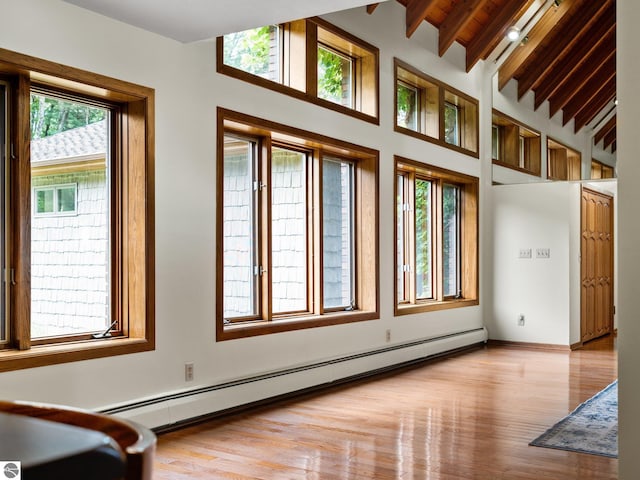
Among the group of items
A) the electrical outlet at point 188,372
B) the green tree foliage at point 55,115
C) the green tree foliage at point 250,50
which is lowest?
the electrical outlet at point 188,372

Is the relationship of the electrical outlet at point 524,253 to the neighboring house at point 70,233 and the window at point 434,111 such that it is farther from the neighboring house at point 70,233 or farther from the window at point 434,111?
the neighboring house at point 70,233

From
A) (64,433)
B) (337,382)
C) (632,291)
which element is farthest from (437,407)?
(64,433)

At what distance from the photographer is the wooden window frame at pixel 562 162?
8.70m

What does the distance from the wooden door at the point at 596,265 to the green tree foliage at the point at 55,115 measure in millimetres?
6645

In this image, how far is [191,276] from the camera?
4.55m

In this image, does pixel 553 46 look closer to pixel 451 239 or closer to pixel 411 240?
pixel 451 239

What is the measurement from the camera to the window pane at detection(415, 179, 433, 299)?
26.3ft

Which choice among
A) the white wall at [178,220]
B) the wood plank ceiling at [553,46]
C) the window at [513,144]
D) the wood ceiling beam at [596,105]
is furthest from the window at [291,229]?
the wood ceiling beam at [596,105]

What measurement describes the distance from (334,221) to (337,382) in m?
1.47

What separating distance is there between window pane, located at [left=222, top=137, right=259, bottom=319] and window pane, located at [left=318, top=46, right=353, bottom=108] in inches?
44.5

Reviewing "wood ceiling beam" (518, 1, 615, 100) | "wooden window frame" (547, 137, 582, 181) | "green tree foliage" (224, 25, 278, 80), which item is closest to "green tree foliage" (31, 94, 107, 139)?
"green tree foliage" (224, 25, 278, 80)

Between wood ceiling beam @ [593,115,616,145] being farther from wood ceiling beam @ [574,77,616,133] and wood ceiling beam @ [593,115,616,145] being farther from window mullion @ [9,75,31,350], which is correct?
window mullion @ [9,75,31,350]

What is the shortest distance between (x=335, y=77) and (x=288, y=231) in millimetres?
1543

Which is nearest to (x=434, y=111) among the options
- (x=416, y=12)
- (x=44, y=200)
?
(x=416, y=12)
